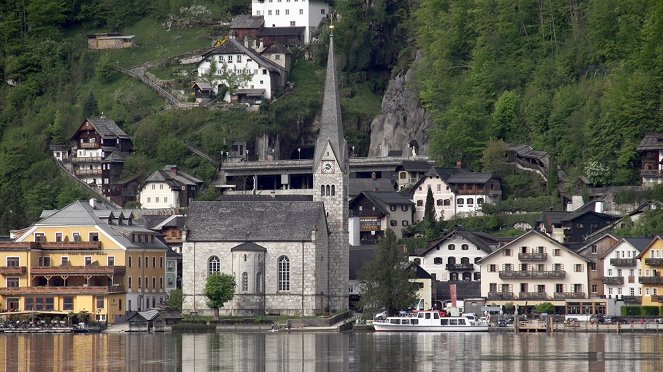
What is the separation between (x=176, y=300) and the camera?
149 m

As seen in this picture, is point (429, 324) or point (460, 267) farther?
point (460, 267)

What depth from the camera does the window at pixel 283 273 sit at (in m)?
147

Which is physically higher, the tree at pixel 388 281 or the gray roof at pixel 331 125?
the gray roof at pixel 331 125

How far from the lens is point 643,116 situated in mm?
162375

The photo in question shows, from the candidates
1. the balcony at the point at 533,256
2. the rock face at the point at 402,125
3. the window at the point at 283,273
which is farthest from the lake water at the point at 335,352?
the rock face at the point at 402,125

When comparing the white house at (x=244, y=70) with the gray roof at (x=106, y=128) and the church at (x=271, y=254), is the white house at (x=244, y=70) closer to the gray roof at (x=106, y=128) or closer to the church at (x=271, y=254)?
the gray roof at (x=106, y=128)

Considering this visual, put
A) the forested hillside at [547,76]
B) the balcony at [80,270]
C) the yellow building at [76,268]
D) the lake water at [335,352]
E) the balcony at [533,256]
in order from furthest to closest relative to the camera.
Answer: the forested hillside at [547,76] → the balcony at [533,256] → the balcony at [80,270] → the yellow building at [76,268] → the lake water at [335,352]

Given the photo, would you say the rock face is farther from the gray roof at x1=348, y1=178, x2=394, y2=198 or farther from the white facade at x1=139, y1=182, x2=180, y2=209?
the white facade at x1=139, y1=182, x2=180, y2=209

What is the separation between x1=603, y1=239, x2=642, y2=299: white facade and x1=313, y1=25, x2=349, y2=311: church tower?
Result: 1578 cm

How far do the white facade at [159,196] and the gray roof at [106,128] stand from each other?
7.82m

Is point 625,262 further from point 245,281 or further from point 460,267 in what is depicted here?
point 245,281

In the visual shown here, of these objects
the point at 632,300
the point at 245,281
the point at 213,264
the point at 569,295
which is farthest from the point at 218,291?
the point at 632,300

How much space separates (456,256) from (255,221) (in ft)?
49.5

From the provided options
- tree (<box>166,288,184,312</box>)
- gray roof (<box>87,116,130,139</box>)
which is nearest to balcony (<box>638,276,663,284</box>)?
tree (<box>166,288,184,312</box>)
